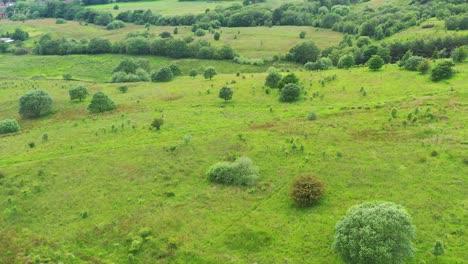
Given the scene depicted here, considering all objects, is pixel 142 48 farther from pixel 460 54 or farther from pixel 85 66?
pixel 460 54

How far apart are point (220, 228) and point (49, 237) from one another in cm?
1844

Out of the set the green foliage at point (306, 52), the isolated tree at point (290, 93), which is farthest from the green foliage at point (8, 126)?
the green foliage at point (306, 52)

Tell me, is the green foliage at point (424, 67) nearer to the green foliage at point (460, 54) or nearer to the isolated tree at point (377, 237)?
the green foliage at point (460, 54)

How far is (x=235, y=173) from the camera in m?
57.9

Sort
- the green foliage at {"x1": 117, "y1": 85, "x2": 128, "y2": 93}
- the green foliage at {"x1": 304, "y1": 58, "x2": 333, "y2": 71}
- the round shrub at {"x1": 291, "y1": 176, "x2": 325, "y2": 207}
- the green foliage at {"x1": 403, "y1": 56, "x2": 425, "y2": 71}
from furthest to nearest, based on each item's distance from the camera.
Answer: the green foliage at {"x1": 304, "y1": 58, "x2": 333, "y2": 71}, the green foliage at {"x1": 117, "y1": 85, "x2": 128, "y2": 93}, the green foliage at {"x1": 403, "y1": 56, "x2": 425, "y2": 71}, the round shrub at {"x1": 291, "y1": 176, "x2": 325, "y2": 207}

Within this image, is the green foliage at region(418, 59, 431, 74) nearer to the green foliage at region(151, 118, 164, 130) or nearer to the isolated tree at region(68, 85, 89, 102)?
the green foliage at region(151, 118, 164, 130)

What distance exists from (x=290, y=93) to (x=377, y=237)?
164 ft

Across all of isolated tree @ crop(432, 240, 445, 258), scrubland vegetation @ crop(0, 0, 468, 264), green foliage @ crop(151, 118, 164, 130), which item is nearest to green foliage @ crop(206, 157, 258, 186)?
scrubland vegetation @ crop(0, 0, 468, 264)

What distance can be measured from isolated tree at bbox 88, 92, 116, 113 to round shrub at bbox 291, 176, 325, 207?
5015 cm

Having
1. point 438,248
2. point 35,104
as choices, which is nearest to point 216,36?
point 35,104

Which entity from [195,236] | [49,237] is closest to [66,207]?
[49,237]

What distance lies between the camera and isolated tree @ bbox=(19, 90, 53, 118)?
9238 cm

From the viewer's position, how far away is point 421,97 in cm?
8125

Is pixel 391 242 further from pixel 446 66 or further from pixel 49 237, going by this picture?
pixel 446 66
